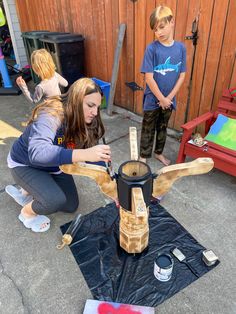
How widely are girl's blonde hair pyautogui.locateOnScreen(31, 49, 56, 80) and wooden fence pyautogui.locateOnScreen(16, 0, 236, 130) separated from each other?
1.36 m

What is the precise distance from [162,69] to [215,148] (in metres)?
0.91

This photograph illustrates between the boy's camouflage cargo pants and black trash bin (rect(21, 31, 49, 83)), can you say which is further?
black trash bin (rect(21, 31, 49, 83))

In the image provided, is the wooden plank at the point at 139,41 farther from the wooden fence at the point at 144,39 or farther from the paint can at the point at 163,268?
the paint can at the point at 163,268

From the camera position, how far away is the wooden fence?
264 centimetres

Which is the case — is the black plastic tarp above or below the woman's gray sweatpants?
below

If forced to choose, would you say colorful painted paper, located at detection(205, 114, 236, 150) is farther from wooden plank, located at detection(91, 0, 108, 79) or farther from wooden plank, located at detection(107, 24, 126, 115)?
wooden plank, located at detection(91, 0, 108, 79)

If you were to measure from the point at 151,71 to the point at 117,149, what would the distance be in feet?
3.93

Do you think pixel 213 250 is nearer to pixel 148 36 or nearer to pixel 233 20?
pixel 233 20

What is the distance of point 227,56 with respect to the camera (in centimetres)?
264

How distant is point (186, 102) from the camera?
3.21 metres

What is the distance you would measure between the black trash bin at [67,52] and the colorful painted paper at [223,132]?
292 cm

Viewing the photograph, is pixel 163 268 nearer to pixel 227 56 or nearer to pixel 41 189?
pixel 41 189

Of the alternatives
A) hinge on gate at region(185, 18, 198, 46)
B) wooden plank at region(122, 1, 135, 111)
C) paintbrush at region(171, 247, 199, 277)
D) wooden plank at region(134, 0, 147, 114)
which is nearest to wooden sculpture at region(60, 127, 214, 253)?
paintbrush at region(171, 247, 199, 277)

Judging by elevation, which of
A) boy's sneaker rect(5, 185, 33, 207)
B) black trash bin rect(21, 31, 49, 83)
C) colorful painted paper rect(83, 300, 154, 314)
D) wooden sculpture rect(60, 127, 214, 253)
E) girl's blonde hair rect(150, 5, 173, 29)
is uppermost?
girl's blonde hair rect(150, 5, 173, 29)
